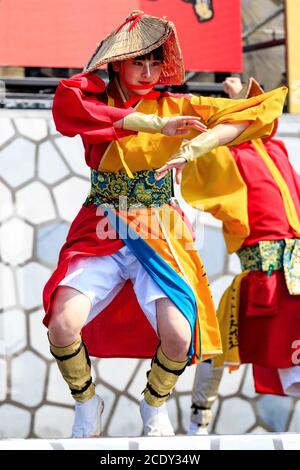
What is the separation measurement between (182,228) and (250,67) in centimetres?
345

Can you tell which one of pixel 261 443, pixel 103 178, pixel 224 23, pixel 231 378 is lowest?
pixel 231 378

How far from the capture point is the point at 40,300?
15.6ft

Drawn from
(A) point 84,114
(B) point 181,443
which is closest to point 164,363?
(B) point 181,443

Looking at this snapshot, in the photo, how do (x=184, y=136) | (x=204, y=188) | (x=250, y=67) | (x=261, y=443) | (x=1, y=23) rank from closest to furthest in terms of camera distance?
(x=261, y=443), (x=184, y=136), (x=204, y=188), (x=1, y=23), (x=250, y=67)

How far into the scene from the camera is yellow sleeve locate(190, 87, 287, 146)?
344 cm

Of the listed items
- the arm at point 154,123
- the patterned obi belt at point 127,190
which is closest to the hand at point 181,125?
the arm at point 154,123

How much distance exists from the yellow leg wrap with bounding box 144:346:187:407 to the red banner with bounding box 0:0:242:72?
6.16 feet

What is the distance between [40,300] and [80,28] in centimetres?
126

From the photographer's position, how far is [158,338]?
3.60 meters

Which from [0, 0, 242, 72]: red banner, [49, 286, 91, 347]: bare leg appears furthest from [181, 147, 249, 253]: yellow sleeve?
[0, 0, 242, 72]: red banner

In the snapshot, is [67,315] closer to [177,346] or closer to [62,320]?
[62,320]

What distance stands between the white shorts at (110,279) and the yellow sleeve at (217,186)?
0.64 m

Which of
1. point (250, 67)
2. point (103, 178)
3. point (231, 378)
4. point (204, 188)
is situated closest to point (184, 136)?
point (103, 178)

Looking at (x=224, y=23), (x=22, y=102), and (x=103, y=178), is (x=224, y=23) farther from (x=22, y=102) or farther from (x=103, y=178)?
(x=103, y=178)
